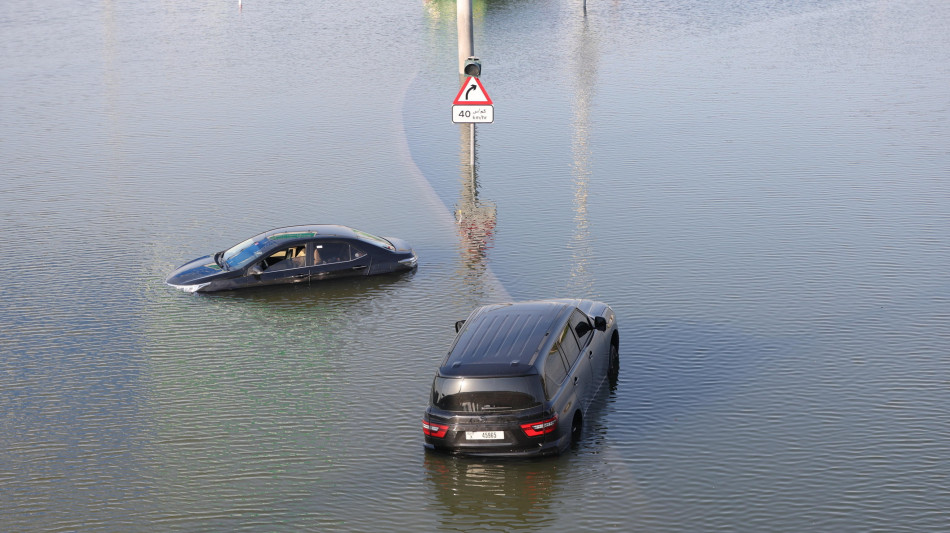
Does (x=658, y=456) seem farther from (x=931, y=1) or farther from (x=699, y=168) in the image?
(x=931, y=1)

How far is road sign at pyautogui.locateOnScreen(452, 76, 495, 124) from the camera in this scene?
2551 cm

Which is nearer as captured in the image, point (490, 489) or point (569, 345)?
point (490, 489)

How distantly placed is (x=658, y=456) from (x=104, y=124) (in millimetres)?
25808

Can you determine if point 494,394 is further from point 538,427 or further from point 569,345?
point 569,345

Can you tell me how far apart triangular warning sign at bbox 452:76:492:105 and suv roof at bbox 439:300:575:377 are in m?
10.3

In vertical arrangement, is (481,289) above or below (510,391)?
above

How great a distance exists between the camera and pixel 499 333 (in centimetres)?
1488

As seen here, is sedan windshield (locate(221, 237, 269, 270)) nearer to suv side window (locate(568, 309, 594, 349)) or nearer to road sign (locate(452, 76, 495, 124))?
road sign (locate(452, 76, 495, 124))

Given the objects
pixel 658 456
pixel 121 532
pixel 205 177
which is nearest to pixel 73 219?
pixel 205 177

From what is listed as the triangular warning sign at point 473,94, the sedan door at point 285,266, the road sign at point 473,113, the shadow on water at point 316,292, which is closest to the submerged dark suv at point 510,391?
the shadow on water at point 316,292

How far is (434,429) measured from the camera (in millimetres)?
14000

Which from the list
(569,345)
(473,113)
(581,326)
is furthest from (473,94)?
(569,345)

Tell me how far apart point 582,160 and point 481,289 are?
9909mm

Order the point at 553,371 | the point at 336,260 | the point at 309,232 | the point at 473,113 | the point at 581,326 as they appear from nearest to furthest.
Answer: the point at 553,371 → the point at 581,326 → the point at 336,260 → the point at 309,232 → the point at 473,113
